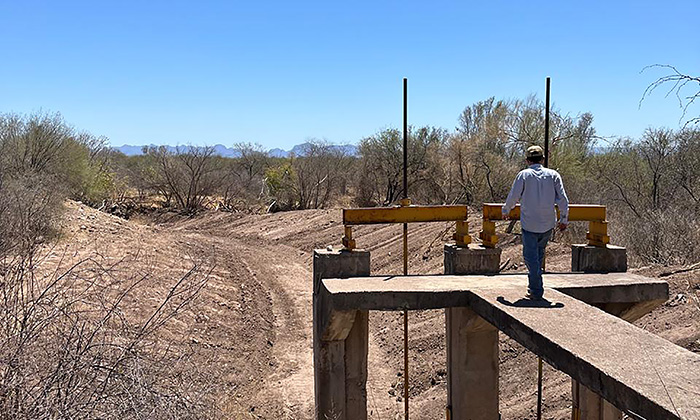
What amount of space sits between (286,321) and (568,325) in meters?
9.73

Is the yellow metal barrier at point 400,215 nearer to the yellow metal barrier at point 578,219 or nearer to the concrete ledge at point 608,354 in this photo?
the yellow metal barrier at point 578,219

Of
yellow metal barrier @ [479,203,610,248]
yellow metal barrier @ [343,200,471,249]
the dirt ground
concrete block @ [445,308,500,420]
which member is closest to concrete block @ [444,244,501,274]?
yellow metal barrier @ [479,203,610,248]

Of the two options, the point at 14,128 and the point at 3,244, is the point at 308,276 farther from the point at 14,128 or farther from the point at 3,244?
the point at 14,128

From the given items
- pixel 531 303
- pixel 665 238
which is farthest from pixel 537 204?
pixel 665 238

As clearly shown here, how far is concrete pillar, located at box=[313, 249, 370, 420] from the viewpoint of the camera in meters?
6.05

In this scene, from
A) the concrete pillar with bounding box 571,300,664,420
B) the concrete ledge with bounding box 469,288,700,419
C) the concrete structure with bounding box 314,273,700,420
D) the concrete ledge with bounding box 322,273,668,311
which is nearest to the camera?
the concrete ledge with bounding box 469,288,700,419

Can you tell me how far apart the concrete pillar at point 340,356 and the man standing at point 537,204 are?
6.13 ft

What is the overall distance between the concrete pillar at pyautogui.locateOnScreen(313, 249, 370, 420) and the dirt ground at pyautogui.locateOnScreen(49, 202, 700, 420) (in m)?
1.20

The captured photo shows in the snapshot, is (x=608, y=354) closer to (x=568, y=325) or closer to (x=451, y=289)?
(x=568, y=325)

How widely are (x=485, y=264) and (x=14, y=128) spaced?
23.9 meters

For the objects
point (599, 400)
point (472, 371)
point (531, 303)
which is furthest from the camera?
point (472, 371)

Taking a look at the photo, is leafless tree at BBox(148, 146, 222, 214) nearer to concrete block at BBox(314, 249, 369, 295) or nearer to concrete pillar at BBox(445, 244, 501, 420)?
concrete block at BBox(314, 249, 369, 295)

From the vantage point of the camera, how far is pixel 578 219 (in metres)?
6.12

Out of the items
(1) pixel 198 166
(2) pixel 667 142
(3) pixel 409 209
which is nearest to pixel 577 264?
(3) pixel 409 209
